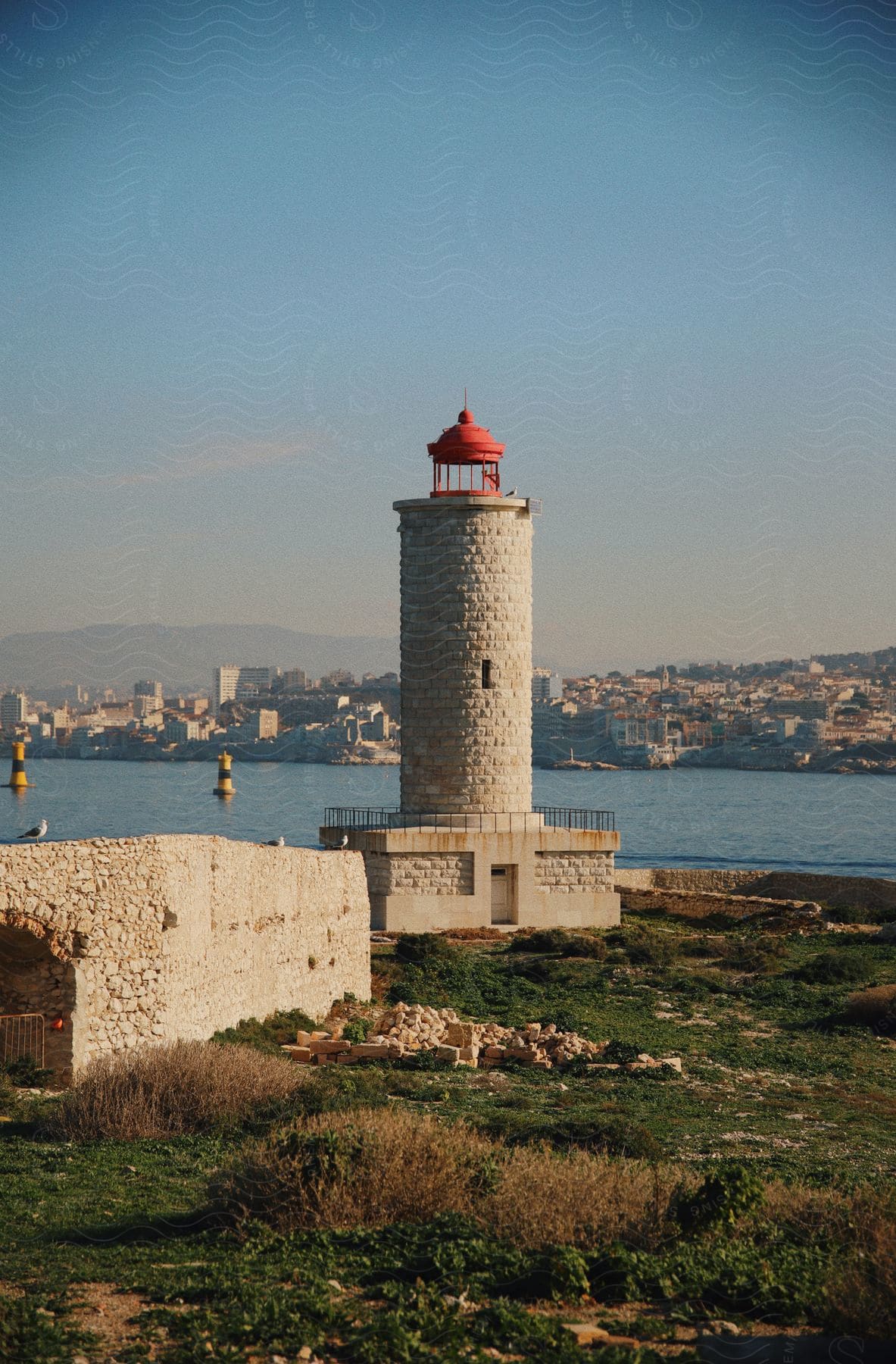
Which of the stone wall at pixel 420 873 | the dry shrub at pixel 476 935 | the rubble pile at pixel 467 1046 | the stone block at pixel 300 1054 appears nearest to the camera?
the stone block at pixel 300 1054

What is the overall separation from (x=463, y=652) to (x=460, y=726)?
1.37 meters

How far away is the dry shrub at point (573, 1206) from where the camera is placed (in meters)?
8.11

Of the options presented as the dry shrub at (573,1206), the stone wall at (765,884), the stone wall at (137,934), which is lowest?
the stone wall at (765,884)

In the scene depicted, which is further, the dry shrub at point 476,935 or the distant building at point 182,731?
the distant building at point 182,731

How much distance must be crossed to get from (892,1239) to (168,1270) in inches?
146

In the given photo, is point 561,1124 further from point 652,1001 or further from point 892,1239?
point 652,1001

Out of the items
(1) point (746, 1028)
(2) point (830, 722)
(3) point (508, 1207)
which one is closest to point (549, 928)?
(1) point (746, 1028)

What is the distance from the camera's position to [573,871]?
29.2 metres

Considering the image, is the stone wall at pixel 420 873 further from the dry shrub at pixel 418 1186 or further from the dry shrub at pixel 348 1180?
the dry shrub at pixel 348 1180

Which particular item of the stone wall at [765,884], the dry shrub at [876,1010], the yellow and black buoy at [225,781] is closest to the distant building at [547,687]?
the yellow and black buoy at [225,781]

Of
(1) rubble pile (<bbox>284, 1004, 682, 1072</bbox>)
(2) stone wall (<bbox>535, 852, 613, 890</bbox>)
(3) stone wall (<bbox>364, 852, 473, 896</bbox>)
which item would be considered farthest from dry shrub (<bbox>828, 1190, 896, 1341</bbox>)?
(2) stone wall (<bbox>535, 852, 613, 890</bbox>)

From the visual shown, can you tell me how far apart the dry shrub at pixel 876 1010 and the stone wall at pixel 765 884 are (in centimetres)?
1830

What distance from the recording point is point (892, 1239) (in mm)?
7387

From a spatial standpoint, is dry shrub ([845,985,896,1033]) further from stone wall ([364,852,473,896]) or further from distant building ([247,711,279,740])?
distant building ([247,711,279,740])
